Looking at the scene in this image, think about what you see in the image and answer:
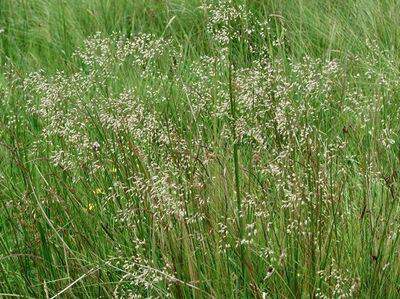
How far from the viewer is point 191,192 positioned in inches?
85.4

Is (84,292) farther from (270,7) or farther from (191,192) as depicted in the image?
(270,7)

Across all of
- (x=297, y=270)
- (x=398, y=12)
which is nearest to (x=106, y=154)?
(x=297, y=270)

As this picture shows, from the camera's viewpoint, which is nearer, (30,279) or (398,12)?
(30,279)

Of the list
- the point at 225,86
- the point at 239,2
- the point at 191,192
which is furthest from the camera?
the point at 239,2

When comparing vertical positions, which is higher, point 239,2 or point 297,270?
point 239,2

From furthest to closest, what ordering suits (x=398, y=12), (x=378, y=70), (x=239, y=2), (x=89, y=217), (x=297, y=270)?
(x=239, y=2) → (x=398, y=12) → (x=378, y=70) → (x=89, y=217) → (x=297, y=270)

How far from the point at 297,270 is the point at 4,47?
2.83 m

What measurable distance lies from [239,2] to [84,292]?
229 cm

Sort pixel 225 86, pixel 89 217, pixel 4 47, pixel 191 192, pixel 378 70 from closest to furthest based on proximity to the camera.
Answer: pixel 191 192 < pixel 89 217 < pixel 225 86 < pixel 378 70 < pixel 4 47

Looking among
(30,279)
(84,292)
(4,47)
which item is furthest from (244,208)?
(4,47)

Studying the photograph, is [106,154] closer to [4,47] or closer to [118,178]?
[118,178]

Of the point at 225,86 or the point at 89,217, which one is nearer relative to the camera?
the point at 89,217

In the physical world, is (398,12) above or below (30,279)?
above

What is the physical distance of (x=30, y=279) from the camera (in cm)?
227
